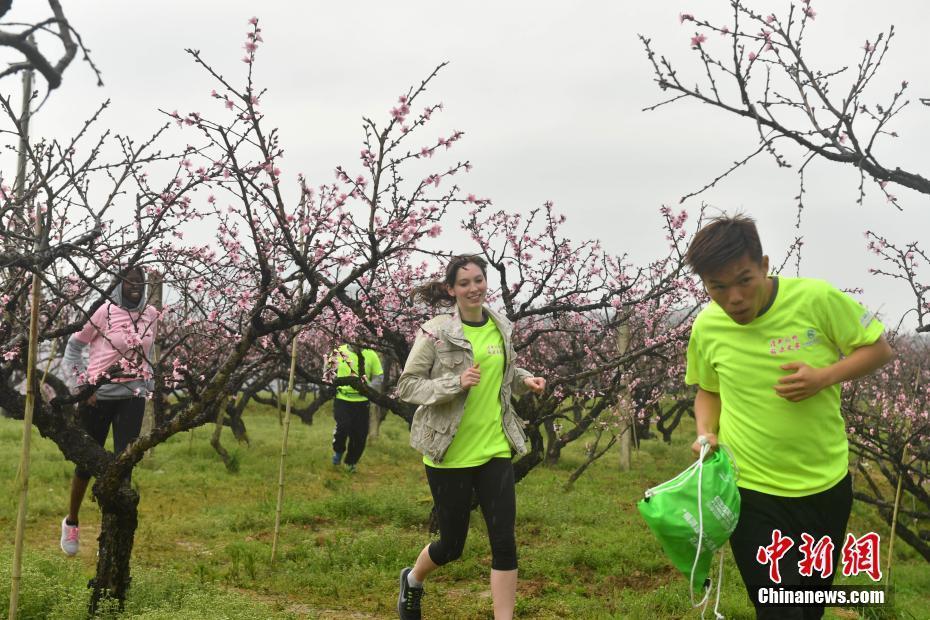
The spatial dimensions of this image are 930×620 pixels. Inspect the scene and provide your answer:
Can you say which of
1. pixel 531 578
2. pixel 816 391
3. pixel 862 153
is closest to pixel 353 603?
pixel 531 578

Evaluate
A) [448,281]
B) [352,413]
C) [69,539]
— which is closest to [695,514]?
[448,281]

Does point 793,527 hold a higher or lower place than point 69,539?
higher

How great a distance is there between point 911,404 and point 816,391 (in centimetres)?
736

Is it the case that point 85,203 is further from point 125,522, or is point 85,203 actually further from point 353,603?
point 353,603

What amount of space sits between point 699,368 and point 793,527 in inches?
27.7

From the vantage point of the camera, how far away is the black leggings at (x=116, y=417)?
5.98 m

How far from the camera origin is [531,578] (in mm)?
6297

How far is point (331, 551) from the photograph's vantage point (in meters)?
6.76

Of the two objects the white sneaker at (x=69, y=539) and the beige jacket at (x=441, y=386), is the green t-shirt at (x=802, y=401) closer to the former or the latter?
the beige jacket at (x=441, y=386)

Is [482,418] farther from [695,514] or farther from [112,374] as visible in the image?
[112,374]

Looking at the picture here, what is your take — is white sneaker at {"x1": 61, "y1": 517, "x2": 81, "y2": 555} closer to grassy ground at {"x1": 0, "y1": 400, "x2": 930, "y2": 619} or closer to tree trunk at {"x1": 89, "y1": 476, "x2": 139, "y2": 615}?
grassy ground at {"x1": 0, "y1": 400, "x2": 930, "y2": 619}

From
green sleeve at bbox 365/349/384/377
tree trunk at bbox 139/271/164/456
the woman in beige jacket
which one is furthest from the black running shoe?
green sleeve at bbox 365/349/384/377

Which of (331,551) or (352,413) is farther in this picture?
(352,413)

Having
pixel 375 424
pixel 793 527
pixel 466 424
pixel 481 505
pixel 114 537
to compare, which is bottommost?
pixel 114 537
